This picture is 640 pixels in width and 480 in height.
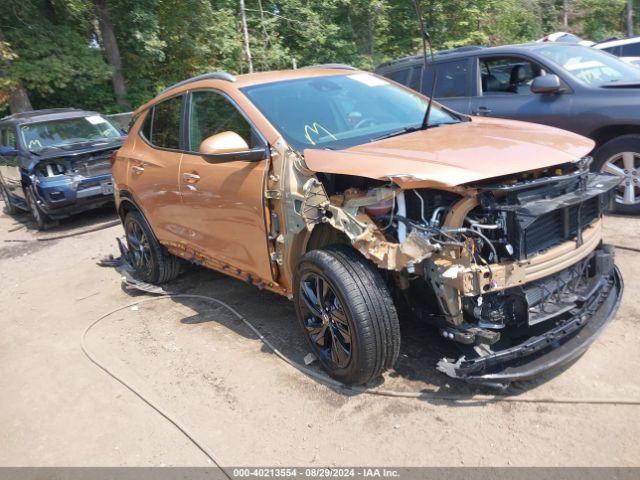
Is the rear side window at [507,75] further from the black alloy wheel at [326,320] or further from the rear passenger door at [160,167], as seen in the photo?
the black alloy wheel at [326,320]

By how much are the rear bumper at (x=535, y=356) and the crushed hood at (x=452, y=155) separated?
87 cm

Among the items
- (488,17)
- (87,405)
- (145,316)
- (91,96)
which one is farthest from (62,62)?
(488,17)

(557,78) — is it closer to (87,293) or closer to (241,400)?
(241,400)

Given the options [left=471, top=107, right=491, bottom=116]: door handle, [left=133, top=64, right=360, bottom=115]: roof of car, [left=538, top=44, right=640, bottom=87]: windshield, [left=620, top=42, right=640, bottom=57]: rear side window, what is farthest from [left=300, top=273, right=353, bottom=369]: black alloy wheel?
[left=620, top=42, right=640, bottom=57]: rear side window

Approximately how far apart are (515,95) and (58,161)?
265 inches

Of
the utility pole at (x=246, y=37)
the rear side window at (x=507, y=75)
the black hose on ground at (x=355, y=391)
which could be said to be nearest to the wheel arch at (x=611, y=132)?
the rear side window at (x=507, y=75)

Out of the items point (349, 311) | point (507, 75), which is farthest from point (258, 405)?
point (507, 75)

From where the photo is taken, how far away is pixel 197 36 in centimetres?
1761

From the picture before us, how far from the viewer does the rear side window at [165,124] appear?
468 cm

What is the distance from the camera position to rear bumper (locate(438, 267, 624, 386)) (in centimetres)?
279

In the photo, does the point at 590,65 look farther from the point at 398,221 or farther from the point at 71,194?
the point at 71,194

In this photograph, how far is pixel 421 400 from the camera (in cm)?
314

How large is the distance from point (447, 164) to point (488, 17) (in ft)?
74.2

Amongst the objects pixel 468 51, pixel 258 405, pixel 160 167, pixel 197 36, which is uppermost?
pixel 197 36
